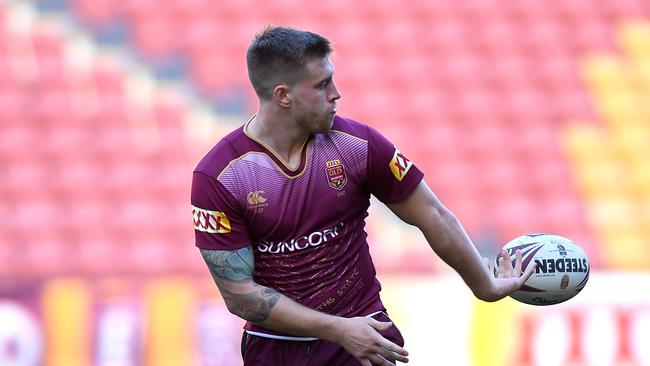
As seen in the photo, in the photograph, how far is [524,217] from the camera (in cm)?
926

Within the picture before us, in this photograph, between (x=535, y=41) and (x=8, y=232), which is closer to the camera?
(x=8, y=232)

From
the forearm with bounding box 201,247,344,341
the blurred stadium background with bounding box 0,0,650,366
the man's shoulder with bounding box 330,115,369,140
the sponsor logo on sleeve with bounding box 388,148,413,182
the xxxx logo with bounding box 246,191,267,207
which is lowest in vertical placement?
the forearm with bounding box 201,247,344,341

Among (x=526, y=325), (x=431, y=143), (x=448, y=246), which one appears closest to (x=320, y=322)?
(x=448, y=246)

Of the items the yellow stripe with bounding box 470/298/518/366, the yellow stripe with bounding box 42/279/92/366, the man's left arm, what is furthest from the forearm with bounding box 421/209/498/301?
the yellow stripe with bounding box 42/279/92/366

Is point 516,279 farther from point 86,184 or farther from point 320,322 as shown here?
point 86,184

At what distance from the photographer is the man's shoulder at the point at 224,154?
12.0ft

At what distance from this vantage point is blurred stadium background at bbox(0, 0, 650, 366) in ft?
25.1

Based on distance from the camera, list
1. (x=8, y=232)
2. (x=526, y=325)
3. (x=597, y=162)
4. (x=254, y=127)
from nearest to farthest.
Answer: (x=254, y=127)
(x=526, y=325)
(x=8, y=232)
(x=597, y=162)

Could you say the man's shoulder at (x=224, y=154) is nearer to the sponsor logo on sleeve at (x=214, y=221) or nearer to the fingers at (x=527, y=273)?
the sponsor logo on sleeve at (x=214, y=221)

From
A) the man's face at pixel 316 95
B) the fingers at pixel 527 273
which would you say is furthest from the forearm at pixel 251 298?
the fingers at pixel 527 273

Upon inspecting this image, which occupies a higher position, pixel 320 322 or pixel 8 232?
pixel 8 232

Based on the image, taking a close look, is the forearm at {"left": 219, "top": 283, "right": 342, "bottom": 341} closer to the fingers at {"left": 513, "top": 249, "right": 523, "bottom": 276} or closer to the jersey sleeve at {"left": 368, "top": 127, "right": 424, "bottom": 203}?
the jersey sleeve at {"left": 368, "top": 127, "right": 424, "bottom": 203}

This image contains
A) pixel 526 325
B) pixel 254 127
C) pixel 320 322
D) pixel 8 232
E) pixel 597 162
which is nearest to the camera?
pixel 320 322

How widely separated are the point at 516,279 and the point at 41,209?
591cm
